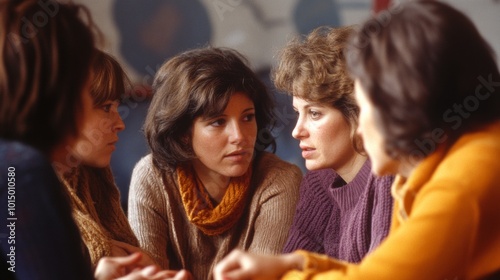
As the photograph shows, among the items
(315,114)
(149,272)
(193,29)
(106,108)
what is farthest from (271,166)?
(149,272)

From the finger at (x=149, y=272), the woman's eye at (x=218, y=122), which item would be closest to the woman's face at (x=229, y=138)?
the woman's eye at (x=218, y=122)

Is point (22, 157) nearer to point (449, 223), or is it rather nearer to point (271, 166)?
point (449, 223)

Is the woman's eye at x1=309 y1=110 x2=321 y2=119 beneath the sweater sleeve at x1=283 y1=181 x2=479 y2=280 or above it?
beneath

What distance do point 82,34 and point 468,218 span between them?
21.8 inches

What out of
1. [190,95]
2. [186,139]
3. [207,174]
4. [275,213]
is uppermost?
[190,95]

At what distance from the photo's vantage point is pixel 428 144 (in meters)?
0.78

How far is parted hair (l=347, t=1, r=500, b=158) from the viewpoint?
735 mm

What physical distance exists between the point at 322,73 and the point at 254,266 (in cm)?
70

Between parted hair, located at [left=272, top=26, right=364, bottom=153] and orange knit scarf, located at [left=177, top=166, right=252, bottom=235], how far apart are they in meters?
0.26

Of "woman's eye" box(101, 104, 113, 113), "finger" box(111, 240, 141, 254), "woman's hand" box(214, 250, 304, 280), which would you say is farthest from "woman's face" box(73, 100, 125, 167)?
"woman's hand" box(214, 250, 304, 280)

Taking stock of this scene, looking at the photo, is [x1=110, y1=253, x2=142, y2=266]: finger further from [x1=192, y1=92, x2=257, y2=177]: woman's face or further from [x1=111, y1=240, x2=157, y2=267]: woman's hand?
[x1=192, y1=92, x2=257, y2=177]: woman's face

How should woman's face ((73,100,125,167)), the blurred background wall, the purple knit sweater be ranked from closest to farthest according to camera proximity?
1. the purple knit sweater
2. woman's face ((73,100,125,167))
3. the blurred background wall

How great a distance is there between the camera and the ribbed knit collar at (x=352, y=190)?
4.29ft

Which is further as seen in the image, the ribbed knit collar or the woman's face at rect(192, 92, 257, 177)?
the woman's face at rect(192, 92, 257, 177)
